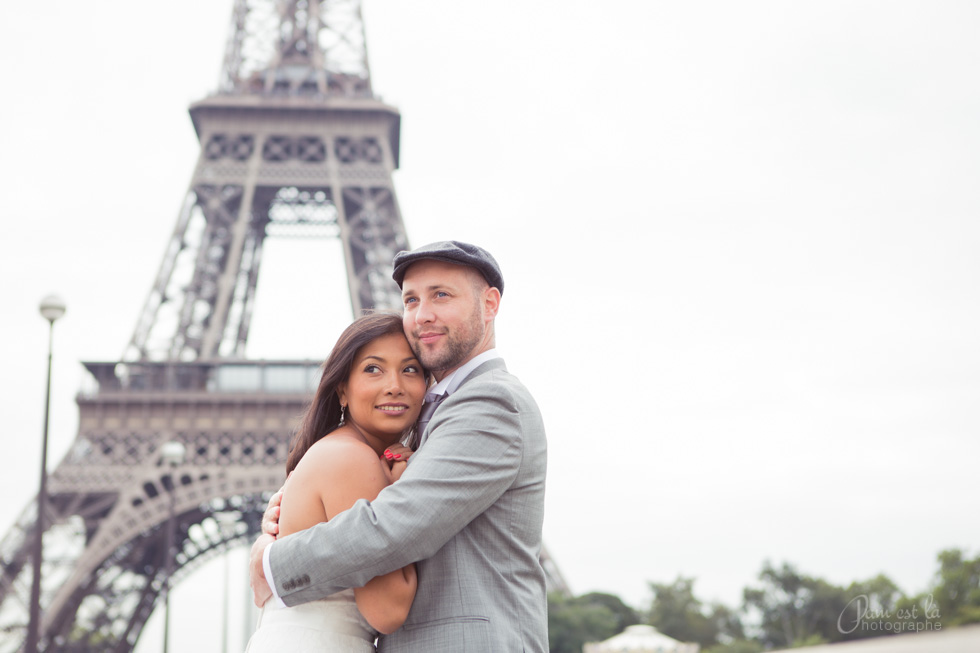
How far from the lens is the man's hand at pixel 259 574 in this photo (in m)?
3.62

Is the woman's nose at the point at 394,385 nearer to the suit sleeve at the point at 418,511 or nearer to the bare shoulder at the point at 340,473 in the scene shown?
the bare shoulder at the point at 340,473

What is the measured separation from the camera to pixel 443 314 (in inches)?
149

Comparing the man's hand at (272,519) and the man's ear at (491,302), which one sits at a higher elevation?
the man's ear at (491,302)

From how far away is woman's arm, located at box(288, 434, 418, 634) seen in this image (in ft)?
11.0

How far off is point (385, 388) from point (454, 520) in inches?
28.7

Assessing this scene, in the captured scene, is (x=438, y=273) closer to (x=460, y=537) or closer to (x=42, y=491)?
(x=460, y=537)

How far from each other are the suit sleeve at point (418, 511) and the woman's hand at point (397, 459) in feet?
1.01

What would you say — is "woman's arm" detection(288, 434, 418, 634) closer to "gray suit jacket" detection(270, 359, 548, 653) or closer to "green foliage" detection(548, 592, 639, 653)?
"gray suit jacket" detection(270, 359, 548, 653)

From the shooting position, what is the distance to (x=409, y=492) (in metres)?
3.27

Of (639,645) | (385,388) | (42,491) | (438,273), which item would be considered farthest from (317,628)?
(639,645)

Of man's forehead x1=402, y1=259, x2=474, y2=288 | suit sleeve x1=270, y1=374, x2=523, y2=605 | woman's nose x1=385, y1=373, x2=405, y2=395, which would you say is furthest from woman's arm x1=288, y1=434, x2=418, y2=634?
man's forehead x1=402, y1=259, x2=474, y2=288

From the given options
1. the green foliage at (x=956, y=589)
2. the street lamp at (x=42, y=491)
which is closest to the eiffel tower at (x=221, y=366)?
the street lamp at (x=42, y=491)

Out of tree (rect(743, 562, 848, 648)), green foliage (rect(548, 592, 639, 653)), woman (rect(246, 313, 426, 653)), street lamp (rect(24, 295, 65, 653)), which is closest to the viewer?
woman (rect(246, 313, 426, 653))

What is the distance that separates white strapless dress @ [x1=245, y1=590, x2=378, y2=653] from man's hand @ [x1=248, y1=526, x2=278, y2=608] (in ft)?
0.21
